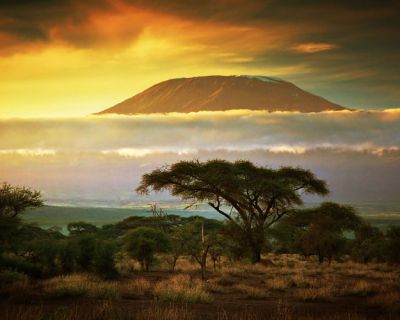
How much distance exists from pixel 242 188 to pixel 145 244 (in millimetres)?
8164

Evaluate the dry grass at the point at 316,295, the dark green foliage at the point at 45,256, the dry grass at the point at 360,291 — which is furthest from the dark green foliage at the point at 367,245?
the dark green foliage at the point at 45,256

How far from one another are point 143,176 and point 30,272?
50.4 ft

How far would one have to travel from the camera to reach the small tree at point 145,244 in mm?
39844

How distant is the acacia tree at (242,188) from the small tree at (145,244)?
3.52 m

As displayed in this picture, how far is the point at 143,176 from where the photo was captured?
42.1m

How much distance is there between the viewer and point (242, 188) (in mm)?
39906

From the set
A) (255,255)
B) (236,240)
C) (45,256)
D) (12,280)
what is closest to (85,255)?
(45,256)

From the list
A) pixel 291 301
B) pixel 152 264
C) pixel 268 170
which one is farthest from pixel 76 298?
pixel 268 170

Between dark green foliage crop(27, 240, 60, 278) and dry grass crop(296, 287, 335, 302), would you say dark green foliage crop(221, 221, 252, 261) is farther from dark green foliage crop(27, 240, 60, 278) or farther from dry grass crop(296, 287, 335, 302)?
dry grass crop(296, 287, 335, 302)

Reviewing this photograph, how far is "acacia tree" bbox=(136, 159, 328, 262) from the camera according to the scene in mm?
39750

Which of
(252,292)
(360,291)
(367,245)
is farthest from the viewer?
(367,245)

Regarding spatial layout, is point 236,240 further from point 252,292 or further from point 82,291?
point 82,291

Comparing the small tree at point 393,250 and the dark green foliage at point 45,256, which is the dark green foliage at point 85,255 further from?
the small tree at point 393,250

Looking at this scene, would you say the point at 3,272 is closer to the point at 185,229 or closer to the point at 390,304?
the point at 185,229
